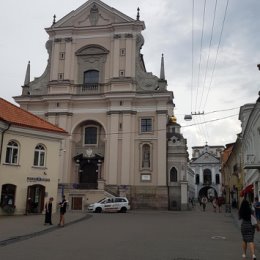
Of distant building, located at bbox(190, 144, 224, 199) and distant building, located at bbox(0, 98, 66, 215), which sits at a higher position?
distant building, located at bbox(190, 144, 224, 199)

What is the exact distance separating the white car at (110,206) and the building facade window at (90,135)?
11.4 m

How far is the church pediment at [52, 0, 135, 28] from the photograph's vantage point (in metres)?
47.2

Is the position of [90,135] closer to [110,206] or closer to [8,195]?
[110,206]

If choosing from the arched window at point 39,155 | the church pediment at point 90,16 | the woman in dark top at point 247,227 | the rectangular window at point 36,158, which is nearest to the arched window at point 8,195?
A: the rectangular window at point 36,158

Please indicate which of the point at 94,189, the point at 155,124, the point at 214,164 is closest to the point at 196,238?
the point at 94,189

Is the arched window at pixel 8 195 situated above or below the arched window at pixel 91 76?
below

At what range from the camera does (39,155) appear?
2806 centimetres

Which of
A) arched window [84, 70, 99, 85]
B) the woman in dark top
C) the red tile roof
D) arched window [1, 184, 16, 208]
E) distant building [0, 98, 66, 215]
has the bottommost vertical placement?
the woman in dark top

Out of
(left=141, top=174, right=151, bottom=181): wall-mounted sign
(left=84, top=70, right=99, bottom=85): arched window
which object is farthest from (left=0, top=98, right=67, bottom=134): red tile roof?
(left=84, top=70, right=99, bottom=85): arched window

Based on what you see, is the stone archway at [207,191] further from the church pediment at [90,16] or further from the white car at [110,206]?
the white car at [110,206]

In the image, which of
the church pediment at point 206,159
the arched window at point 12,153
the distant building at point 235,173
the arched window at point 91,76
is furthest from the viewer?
the church pediment at point 206,159

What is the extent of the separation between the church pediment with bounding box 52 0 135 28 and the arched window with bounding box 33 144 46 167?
2384 centimetres

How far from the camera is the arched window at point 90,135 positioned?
45178mm

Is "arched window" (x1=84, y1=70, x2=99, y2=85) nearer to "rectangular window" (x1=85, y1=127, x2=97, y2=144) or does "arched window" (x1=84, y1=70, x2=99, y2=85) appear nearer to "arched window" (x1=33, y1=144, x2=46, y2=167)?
"rectangular window" (x1=85, y1=127, x2=97, y2=144)
